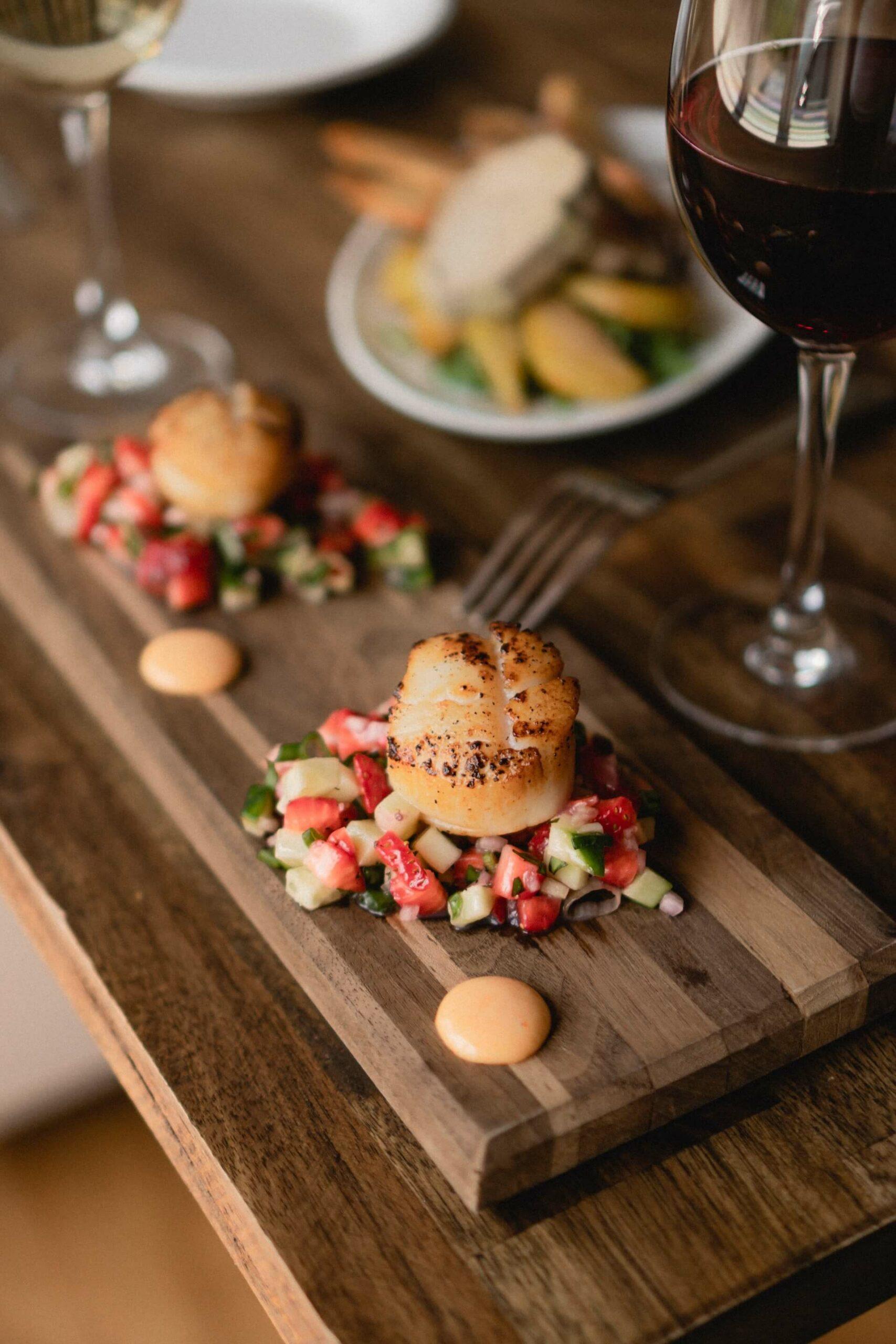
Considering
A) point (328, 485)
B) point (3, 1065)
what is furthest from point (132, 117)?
point (3, 1065)

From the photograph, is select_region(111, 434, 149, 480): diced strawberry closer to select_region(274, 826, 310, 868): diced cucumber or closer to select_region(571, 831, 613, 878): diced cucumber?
select_region(274, 826, 310, 868): diced cucumber

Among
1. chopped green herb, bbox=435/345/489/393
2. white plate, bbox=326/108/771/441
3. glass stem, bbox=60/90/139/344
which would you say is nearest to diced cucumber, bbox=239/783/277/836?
white plate, bbox=326/108/771/441

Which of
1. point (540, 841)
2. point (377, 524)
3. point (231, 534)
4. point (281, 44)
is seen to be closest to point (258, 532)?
point (231, 534)

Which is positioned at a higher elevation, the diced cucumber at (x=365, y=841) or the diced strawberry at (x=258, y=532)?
the diced cucumber at (x=365, y=841)

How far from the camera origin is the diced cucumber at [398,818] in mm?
1068

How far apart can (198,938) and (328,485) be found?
1.93 feet

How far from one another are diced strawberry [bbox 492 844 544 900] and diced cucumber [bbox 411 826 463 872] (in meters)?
0.04

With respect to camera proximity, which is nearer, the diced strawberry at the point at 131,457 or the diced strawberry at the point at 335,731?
the diced strawberry at the point at 335,731

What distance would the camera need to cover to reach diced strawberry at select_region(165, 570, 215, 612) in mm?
1406

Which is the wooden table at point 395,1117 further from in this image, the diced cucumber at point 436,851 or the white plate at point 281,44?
the white plate at point 281,44

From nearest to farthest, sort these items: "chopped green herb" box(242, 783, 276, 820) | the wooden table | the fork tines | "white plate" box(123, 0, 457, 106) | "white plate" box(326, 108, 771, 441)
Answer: the wooden table, "chopped green herb" box(242, 783, 276, 820), the fork tines, "white plate" box(326, 108, 771, 441), "white plate" box(123, 0, 457, 106)

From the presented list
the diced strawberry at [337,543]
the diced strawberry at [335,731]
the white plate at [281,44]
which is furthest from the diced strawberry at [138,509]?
the white plate at [281,44]

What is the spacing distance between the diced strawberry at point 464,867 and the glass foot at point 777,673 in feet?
1.25

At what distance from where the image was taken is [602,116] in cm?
223
